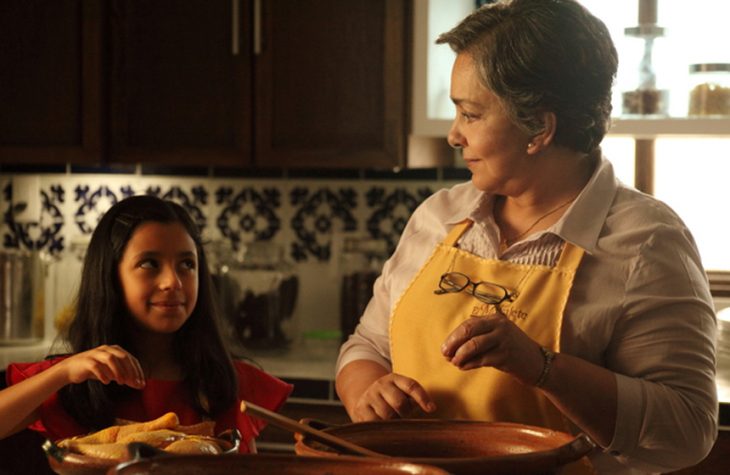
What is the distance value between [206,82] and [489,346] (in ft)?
6.63

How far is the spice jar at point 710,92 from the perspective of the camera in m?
2.87

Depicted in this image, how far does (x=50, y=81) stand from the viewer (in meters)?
3.34

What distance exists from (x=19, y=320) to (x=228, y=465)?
2468 mm

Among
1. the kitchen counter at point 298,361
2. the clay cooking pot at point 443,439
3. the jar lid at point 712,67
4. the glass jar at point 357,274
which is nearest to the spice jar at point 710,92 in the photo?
the jar lid at point 712,67

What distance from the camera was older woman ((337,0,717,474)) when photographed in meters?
1.51

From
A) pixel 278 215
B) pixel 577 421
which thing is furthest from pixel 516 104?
pixel 278 215

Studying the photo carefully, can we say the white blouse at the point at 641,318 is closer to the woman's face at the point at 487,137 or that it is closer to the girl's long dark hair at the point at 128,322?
the woman's face at the point at 487,137

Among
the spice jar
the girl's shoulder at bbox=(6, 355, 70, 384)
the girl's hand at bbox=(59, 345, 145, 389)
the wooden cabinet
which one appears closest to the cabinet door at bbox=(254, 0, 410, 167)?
the wooden cabinet

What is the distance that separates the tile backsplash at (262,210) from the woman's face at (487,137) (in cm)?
168

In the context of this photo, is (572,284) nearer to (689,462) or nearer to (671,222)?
(671,222)

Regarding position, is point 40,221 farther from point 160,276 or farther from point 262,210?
point 160,276

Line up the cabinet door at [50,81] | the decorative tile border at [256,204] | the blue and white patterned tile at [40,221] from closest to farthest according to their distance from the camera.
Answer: the cabinet door at [50,81] → the decorative tile border at [256,204] → the blue and white patterned tile at [40,221]

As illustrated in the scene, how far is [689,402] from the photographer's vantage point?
60.2 inches

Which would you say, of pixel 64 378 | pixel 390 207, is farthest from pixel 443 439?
pixel 390 207
